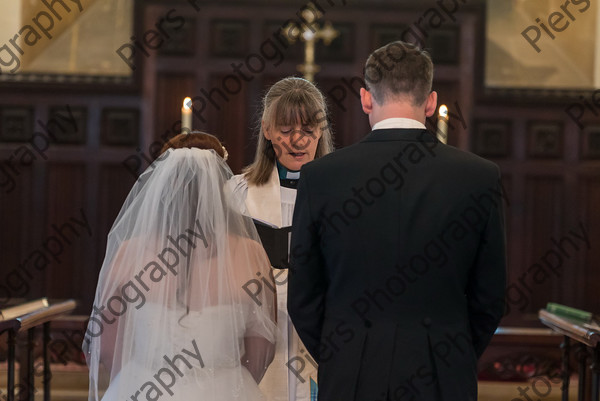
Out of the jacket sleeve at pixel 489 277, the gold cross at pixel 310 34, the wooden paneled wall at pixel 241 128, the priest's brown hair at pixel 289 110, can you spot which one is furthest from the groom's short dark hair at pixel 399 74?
the wooden paneled wall at pixel 241 128

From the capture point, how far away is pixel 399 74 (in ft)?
8.40

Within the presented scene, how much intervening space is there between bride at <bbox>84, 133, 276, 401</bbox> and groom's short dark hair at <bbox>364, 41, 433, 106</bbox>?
0.91 metres

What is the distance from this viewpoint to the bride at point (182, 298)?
307 centimetres

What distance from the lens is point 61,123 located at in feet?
25.9

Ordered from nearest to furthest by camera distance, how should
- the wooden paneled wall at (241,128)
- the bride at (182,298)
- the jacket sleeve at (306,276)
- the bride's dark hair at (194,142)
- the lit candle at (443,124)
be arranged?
1. the jacket sleeve at (306,276)
2. the bride at (182,298)
3. the bride's dark hair at (194,142)
4. the lit candle at (443,124)
5. the wooden paneled wall at (241,128)

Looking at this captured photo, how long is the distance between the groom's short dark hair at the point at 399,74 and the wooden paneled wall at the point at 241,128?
534 centimetres

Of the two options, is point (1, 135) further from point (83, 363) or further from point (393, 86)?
point (393, 86)

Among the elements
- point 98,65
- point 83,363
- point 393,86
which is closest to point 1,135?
point 98,65

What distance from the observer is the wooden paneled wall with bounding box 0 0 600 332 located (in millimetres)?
7879

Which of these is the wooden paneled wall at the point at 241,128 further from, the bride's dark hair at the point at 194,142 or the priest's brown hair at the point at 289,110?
the bride's dark hair at the point at 194,142

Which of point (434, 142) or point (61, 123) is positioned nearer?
point (434, 142)

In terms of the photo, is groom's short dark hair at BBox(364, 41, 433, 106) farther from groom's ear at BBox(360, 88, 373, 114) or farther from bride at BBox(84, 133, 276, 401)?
bride at BBox(84, 133, 276, 401)

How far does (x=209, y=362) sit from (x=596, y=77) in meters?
6.14

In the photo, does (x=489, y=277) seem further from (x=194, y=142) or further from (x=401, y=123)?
(x=194, y=142)
